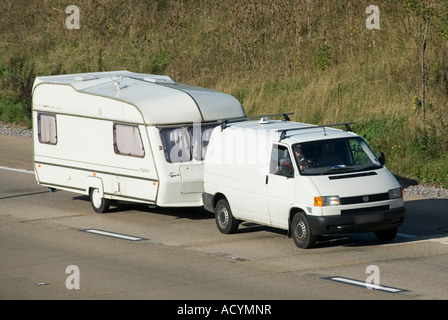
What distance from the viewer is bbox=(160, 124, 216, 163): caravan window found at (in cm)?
1805

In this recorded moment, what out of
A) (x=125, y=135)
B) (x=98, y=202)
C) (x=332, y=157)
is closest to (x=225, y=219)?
(x=332, y=157)

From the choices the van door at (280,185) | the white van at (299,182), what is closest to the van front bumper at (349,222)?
the white van at (299,182)

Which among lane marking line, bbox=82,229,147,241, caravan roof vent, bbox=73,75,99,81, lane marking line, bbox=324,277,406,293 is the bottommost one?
lane marking line, bbox=82,229,147,241

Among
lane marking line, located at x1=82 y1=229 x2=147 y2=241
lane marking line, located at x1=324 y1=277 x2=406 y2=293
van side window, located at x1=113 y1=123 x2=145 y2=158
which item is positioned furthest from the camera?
van side window, located at x1=113 y1=123 x2=145 y2=158

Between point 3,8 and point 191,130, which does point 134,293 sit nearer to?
point 191,130

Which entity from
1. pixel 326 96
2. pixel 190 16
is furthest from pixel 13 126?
pixel 326 96

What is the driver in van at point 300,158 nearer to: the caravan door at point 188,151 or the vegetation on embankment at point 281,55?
the caravan door at point 188,151

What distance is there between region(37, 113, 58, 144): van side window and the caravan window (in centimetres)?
328

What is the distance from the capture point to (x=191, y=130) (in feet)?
60.2

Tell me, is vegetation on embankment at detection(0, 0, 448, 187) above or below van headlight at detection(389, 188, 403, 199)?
above

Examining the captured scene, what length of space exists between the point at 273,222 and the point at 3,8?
29.5 metres

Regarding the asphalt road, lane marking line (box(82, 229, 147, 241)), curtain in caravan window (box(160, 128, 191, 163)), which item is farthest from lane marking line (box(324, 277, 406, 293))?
curtain in caravan window (box(160, 128, 191, 163))

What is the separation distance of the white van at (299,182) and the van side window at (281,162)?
2cm

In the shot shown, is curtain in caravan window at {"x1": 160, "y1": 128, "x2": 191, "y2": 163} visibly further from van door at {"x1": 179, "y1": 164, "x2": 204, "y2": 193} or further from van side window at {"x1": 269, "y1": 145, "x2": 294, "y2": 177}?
van side window at {"x1": 269, "y1": 145, "x2": 294, "y2": 177}
